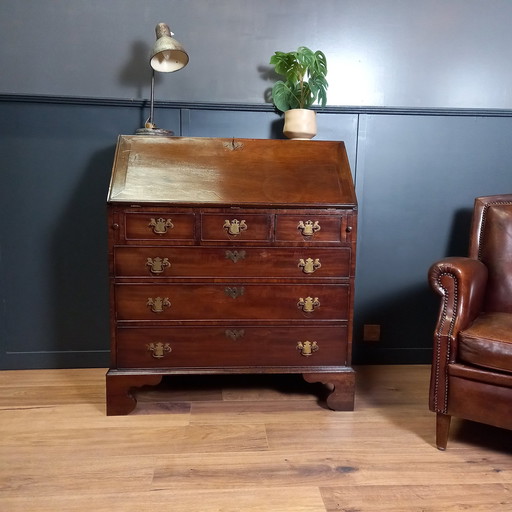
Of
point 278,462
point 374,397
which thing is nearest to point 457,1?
point 374,397

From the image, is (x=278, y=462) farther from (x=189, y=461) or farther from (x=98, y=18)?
(x=98, y=18)

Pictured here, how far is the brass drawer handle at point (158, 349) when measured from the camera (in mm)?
2076

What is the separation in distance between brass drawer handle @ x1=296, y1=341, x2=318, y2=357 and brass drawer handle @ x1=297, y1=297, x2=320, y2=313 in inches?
5.9

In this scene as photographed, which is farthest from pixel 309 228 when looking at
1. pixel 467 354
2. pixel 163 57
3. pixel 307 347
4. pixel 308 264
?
pixel 163 57

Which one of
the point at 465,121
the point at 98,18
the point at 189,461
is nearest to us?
the point at 189,461

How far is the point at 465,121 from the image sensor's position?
2641mm

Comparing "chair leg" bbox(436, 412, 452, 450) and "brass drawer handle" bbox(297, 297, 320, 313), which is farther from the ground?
"brass drawer handle" bbox(297, 297, 320, 313)

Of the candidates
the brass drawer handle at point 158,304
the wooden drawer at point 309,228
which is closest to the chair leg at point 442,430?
the wooden drawer at point 309,228

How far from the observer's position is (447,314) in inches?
70.7

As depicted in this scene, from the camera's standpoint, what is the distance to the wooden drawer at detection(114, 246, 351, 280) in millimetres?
2018

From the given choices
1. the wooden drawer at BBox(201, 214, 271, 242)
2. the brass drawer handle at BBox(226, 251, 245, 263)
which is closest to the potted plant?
the wooden drawer at BBox(201, 214, 271, 242)

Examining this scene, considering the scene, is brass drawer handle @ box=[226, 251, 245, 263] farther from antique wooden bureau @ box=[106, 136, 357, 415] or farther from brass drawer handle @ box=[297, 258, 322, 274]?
brass drawer handle @ box=[297, 258, 322, 274]

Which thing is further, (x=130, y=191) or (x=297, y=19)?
(x=297, y=19)

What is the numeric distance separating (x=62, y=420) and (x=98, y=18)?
6.55ft
